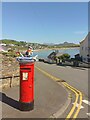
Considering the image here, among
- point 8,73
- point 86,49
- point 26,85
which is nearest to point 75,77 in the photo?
point 8,73

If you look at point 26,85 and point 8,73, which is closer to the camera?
point 26,85

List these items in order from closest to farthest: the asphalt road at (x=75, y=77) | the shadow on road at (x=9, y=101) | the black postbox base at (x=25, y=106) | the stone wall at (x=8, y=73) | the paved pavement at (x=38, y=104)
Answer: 1. the paved pavement at (x=38, y=104)
2. the black postbox base at (x=25, y=106)
3. the shadow on road at (x=9, y=101)
4. the stone wall at (x=8, y=73)
5. the asphalt road at (x=75, y=77)

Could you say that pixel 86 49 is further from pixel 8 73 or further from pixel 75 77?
pixel 8 73

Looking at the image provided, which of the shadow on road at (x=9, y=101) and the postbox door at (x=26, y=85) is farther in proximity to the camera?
the shadow on road at (x=9, y=101)

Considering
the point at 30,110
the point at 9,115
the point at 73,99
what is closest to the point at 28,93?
the point at 30,110

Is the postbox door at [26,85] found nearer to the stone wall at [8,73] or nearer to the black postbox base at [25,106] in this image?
the black postbox base at [25,106]

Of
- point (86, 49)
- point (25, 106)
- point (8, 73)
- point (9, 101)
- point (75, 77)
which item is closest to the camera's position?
point (25, 106)

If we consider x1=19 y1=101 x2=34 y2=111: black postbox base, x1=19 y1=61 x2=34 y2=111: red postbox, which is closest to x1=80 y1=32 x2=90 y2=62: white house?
x1=19 y1=61 x2=34 y2=111: red postbox

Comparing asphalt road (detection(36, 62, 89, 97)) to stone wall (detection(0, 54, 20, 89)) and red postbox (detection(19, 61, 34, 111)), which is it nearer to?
stone wall (detection(0, 54, 20, 89))

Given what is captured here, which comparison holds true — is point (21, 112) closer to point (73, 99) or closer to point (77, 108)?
point (77, 108)

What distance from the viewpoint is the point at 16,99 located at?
1030 cm

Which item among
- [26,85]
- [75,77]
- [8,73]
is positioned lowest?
[75,77]

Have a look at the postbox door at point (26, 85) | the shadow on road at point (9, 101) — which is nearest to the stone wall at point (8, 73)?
the shadow on road at point (9, 101)

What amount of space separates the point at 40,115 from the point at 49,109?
0.84 meters
